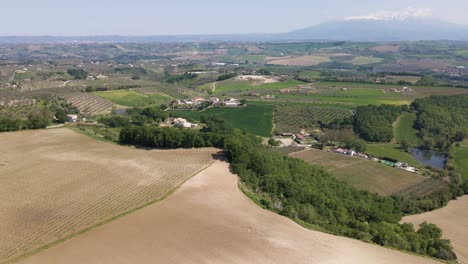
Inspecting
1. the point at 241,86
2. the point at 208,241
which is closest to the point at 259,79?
the point at 241,86

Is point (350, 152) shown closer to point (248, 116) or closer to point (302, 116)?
point (302, 116)

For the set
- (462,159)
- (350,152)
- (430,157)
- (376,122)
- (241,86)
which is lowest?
(430,157)

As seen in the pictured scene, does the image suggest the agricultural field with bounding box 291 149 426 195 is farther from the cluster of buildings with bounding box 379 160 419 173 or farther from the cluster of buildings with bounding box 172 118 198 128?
the cluster of buildings with bounding box 172 118 198 128

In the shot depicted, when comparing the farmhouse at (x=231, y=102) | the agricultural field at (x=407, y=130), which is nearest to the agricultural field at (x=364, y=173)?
Result: the agricultural field at (x=407, y=130)

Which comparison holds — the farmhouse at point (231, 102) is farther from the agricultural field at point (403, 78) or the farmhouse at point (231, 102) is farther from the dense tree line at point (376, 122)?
the agricultural field at point (403, 78)

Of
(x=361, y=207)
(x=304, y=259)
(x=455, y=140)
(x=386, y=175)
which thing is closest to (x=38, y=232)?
(x=304, y=259)

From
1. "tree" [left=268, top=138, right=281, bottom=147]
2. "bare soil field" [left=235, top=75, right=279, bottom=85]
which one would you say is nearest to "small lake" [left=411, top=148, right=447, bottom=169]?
"tree" [left=268, top=138, right=281, bottom=147]

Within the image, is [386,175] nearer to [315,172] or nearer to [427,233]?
[315,172]
